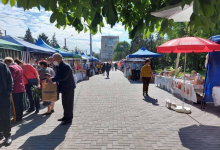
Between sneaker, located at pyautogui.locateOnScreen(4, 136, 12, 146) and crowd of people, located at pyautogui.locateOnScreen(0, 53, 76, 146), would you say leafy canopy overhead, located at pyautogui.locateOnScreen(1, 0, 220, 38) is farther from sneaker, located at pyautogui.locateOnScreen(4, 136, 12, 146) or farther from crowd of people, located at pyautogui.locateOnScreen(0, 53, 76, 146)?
sneaker, located at pyautogui.locateOnScreen(4, 136, 12, 146)

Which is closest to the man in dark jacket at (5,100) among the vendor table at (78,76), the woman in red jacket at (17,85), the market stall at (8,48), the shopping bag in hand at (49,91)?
the woman in red jacket at (17,85)

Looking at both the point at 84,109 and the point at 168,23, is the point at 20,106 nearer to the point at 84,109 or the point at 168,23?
the point at 84,109

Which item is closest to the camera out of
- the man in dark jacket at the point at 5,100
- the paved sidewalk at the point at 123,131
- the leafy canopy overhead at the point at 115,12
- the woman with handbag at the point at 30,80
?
the leafy canopy overhead at the point at 115,12

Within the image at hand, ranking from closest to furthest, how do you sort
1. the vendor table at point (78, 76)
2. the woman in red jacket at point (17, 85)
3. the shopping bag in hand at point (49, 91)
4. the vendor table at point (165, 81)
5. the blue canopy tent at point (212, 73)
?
the woman in red jacket at point (17, 85), the shopping bag in hand at point (49, 91), the blue canopy tent at point (212, 73), the vendor table at point (165, 81), the vendor table at point (78, 76)

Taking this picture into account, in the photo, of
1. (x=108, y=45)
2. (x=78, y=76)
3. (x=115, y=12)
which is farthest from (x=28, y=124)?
(x=108, y=45)

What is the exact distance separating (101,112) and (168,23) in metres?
3.71

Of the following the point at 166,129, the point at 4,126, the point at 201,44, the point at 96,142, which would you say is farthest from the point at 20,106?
the point at 201,44

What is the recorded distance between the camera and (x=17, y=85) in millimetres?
4117

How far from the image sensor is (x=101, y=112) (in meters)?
5.29

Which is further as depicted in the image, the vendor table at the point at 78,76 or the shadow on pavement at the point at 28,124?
the vendor table at the point at 78,76

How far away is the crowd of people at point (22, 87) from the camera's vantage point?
314 cm

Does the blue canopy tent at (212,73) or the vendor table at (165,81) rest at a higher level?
the blue canopy tent at (212,73)

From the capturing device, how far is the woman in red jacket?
400cm

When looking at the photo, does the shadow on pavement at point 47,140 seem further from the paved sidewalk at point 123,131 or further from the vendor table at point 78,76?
the vendor table at point 78,76
